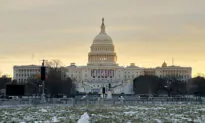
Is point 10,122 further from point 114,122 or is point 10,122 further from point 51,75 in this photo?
point 51,75

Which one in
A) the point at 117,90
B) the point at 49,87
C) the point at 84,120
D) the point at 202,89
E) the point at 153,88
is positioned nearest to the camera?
the point at 84,120

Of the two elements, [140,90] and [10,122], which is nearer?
[10,122]

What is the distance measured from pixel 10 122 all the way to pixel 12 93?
38.3 metres

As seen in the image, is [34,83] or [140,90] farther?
[140,90]

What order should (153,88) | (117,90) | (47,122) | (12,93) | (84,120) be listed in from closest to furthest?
(84,120) → (47,122) → (12,93) → (153,88) → (117,90)

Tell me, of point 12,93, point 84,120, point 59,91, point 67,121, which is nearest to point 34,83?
point 59,91

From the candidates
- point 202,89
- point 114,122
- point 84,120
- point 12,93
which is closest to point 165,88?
point 202,89

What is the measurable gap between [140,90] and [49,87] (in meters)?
48.2

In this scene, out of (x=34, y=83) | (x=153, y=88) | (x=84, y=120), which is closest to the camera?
(x=84, y=120)

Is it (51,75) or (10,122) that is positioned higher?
(51,75)

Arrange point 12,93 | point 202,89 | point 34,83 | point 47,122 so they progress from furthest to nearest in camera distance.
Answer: point 202,89 → point 34,83 → point 12,93 → point 47,122

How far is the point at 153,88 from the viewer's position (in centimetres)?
15362

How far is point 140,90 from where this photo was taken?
534 ft

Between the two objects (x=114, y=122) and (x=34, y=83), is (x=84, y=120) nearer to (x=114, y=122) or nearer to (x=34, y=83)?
(x=114, y=122)
